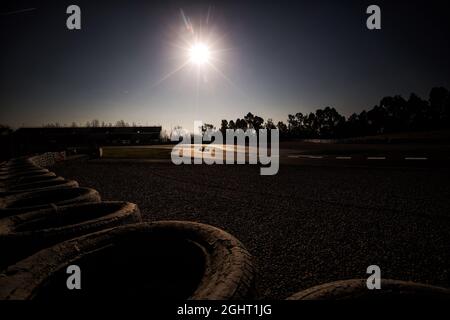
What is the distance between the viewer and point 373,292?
1.36 metres

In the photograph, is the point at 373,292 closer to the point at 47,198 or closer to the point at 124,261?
the point at 124,261

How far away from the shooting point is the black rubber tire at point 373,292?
4.33 ft

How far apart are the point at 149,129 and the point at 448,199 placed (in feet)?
283

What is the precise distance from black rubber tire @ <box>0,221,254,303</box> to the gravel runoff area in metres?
0.26

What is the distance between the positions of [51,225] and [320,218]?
406 centimetres

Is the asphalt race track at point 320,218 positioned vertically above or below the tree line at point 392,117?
below

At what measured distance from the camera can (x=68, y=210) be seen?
2.74 meters

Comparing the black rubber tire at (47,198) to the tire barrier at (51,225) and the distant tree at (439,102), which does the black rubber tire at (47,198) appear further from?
the distant tree at (439,102)

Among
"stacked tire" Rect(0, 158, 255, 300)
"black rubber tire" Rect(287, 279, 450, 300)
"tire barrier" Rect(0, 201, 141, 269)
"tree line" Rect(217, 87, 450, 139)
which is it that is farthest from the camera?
"tree line" Rect(217, 87, 450, 139)

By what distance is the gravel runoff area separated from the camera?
2.82m

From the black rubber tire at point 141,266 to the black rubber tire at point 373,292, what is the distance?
342 mm

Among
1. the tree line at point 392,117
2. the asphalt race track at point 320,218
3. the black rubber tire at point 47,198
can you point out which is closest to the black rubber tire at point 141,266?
the asphalt race track at point 320,218

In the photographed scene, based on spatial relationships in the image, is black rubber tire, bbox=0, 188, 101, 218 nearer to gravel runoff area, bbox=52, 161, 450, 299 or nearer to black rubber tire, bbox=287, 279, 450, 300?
gravel runoff area, bbox=52, 161, 450, 299

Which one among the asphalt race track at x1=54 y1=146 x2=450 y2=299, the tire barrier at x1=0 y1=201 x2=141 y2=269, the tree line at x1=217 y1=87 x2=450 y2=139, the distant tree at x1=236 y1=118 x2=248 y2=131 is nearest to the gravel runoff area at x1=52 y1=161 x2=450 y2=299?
the asphalt race track at x1=54 y1=146 x2=450 y2=299
